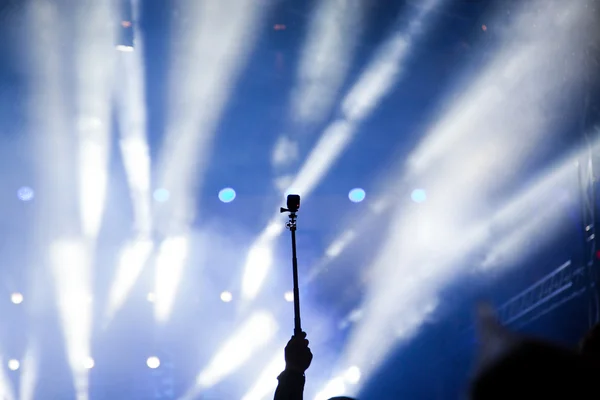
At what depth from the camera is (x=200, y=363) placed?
11875mm

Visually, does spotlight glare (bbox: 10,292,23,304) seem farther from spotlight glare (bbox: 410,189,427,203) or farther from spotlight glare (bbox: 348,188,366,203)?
spotlight glare (bbox: 410,189,427,203)

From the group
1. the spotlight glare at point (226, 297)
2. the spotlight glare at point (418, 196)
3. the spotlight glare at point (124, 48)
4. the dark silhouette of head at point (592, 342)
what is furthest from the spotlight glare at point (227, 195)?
the dark silhouette of head at point (592, 342)

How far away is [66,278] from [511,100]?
8660 mm

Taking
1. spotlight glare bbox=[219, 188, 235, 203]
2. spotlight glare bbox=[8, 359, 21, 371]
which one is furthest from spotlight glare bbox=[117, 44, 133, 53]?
spotlight glare bbox=[8, 359, 21, 371]

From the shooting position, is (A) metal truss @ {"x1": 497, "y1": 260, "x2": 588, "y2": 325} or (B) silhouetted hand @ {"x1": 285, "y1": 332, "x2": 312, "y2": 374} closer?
(B) silhouetted hand @ {"x1": 285, "y1": 332, "x2": 312, "y2": 374}

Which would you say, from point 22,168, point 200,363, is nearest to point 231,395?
point 200,363

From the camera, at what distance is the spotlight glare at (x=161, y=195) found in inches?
453

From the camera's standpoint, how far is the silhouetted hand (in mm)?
2386

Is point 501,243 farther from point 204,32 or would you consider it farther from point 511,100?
point 204,32

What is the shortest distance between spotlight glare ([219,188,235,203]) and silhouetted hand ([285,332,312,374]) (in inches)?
374

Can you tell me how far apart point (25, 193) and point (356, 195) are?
6.26 meters

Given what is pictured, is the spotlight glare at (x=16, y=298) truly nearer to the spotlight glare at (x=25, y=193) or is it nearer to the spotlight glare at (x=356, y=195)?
the spotlight glare at (x=25, y=193)

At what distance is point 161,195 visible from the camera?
1154 cm

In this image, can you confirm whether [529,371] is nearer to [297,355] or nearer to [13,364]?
[297,355]
